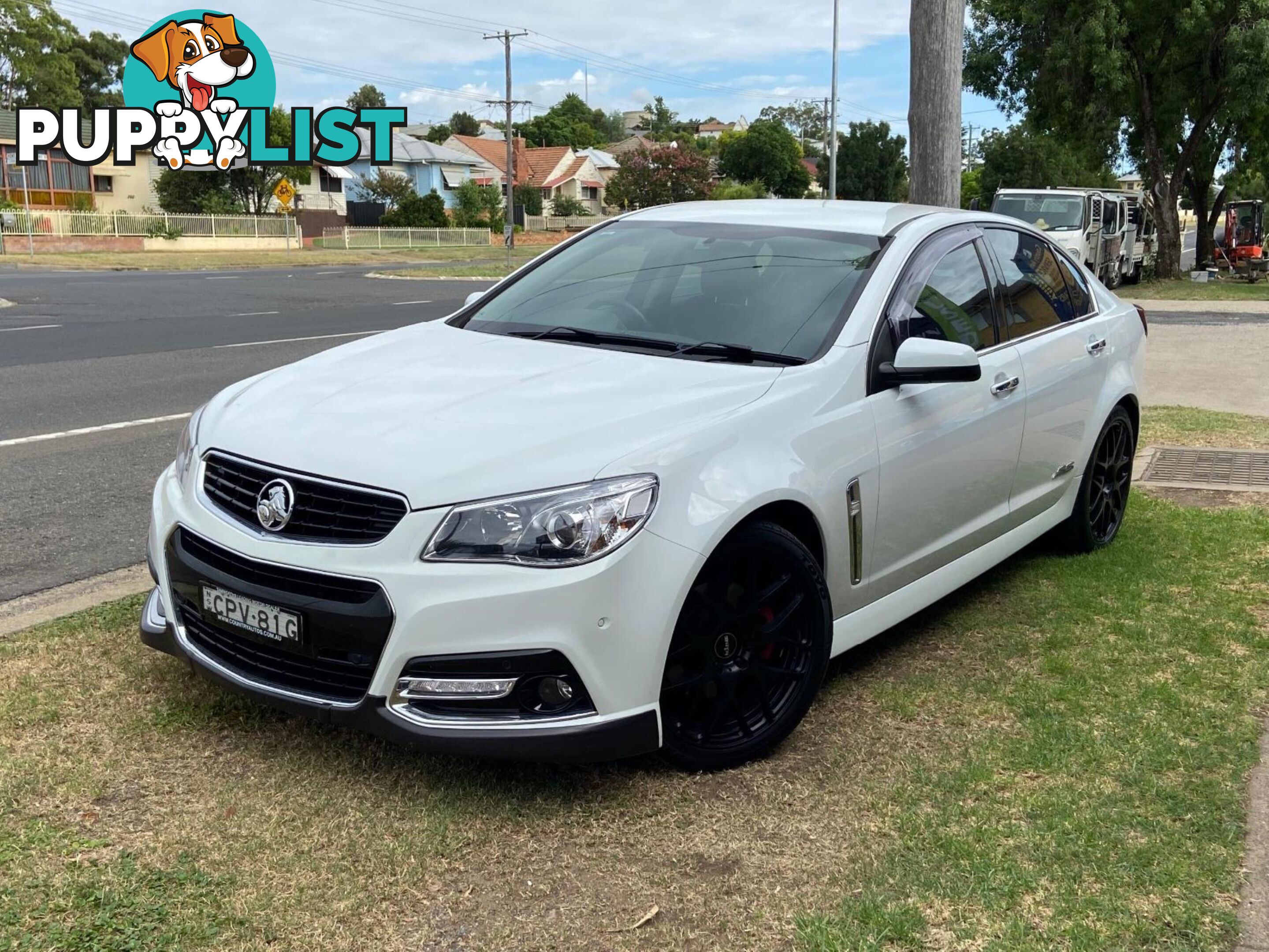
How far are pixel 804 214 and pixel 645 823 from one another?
2553mm

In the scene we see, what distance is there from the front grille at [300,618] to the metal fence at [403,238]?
53.9 metres

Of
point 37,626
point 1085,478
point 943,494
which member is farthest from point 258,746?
point 1085,478

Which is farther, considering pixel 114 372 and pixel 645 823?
pixel 114 372

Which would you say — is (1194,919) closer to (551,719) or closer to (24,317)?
(551,719)

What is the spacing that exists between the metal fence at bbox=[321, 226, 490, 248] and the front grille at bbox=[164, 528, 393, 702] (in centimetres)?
5393

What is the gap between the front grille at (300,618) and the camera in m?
3.04

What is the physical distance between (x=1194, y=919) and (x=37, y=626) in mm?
3712

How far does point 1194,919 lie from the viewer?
2.80 m

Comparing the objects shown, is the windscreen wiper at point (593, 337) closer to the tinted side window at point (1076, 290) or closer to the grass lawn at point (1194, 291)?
the tinted side window at point (1076, 290)

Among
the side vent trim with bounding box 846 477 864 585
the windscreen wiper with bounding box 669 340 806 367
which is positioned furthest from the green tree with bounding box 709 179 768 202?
the side vent trim with bounding box 846 477 864 585

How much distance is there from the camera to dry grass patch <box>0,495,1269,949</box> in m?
2.75

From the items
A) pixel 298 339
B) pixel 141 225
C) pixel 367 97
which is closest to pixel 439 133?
pixel 367 97

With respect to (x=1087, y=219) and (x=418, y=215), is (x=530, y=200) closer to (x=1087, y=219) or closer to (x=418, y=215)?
(x=418, y=215)

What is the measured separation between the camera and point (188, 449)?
3697mm
